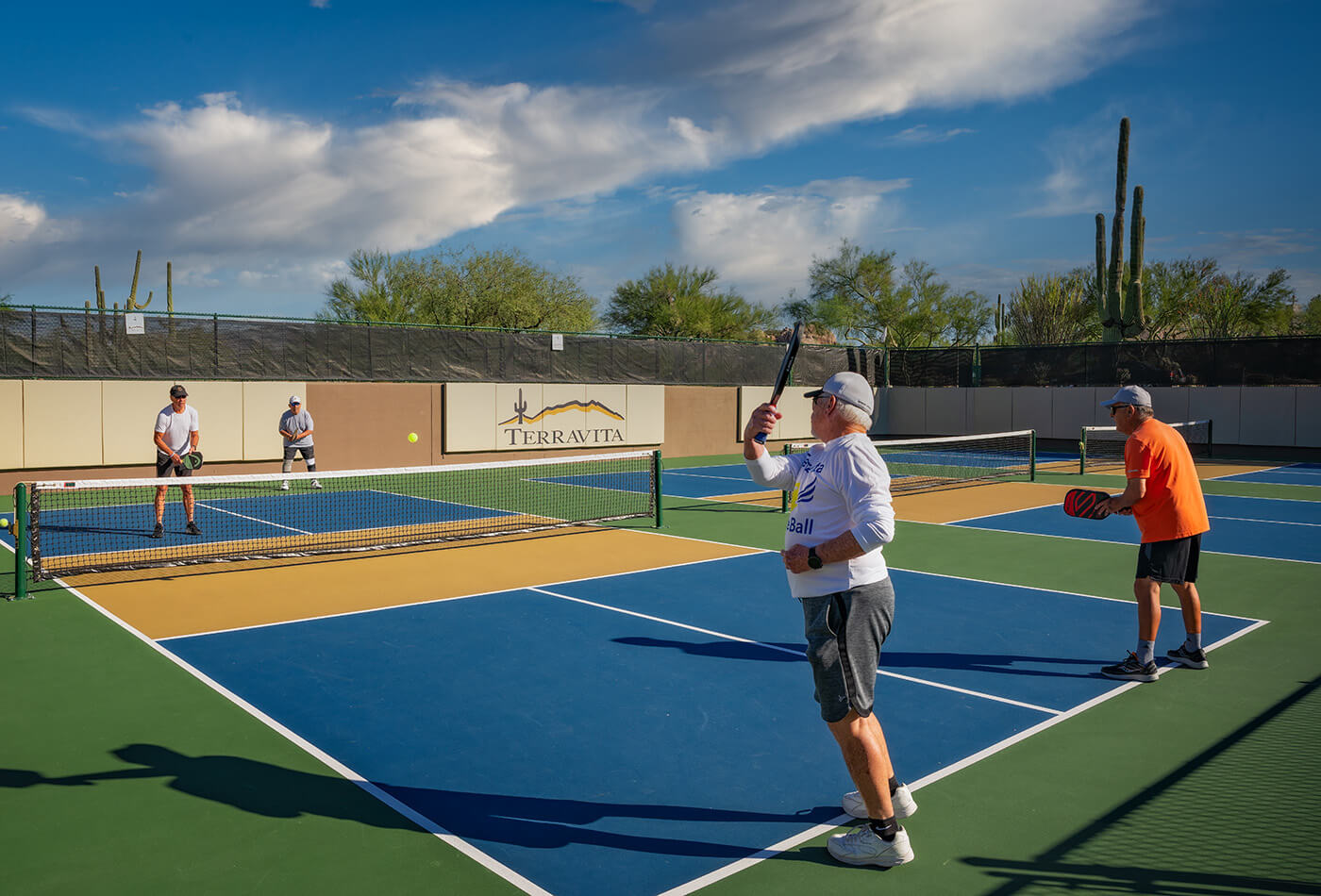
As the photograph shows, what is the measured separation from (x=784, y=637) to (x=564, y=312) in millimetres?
45057

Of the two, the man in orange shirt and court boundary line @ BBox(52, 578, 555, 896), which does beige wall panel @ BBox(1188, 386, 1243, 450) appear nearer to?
the man in orange shirt

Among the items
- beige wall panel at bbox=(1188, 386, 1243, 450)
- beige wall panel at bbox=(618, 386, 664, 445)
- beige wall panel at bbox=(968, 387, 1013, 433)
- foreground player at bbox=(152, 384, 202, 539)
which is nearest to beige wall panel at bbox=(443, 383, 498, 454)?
beige wall panel at bbox=(618, 386, 664, 445)

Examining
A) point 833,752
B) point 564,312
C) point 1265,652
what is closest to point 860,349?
point 564,312

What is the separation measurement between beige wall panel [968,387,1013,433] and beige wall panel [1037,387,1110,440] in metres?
1.25

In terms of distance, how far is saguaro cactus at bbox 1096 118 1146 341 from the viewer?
34.7 metres

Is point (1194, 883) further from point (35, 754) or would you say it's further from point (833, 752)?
point (35, 754)

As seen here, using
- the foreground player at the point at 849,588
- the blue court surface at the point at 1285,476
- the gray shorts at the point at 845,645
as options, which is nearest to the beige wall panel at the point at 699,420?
the blue court surface at the point at 1285,476

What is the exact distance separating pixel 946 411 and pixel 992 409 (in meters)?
1.64

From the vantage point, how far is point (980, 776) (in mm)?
4910

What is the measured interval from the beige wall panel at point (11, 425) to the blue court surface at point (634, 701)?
13.7m

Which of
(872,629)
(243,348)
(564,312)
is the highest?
(564,312)

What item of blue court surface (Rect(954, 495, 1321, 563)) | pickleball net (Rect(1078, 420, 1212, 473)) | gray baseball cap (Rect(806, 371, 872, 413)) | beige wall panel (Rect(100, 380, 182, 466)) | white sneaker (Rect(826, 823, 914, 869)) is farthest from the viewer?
pickleball net (Rect(1078, 420, 1212, 473))

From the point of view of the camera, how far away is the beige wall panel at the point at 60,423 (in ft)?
60.8

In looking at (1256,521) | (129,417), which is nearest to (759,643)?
(1256,521)
